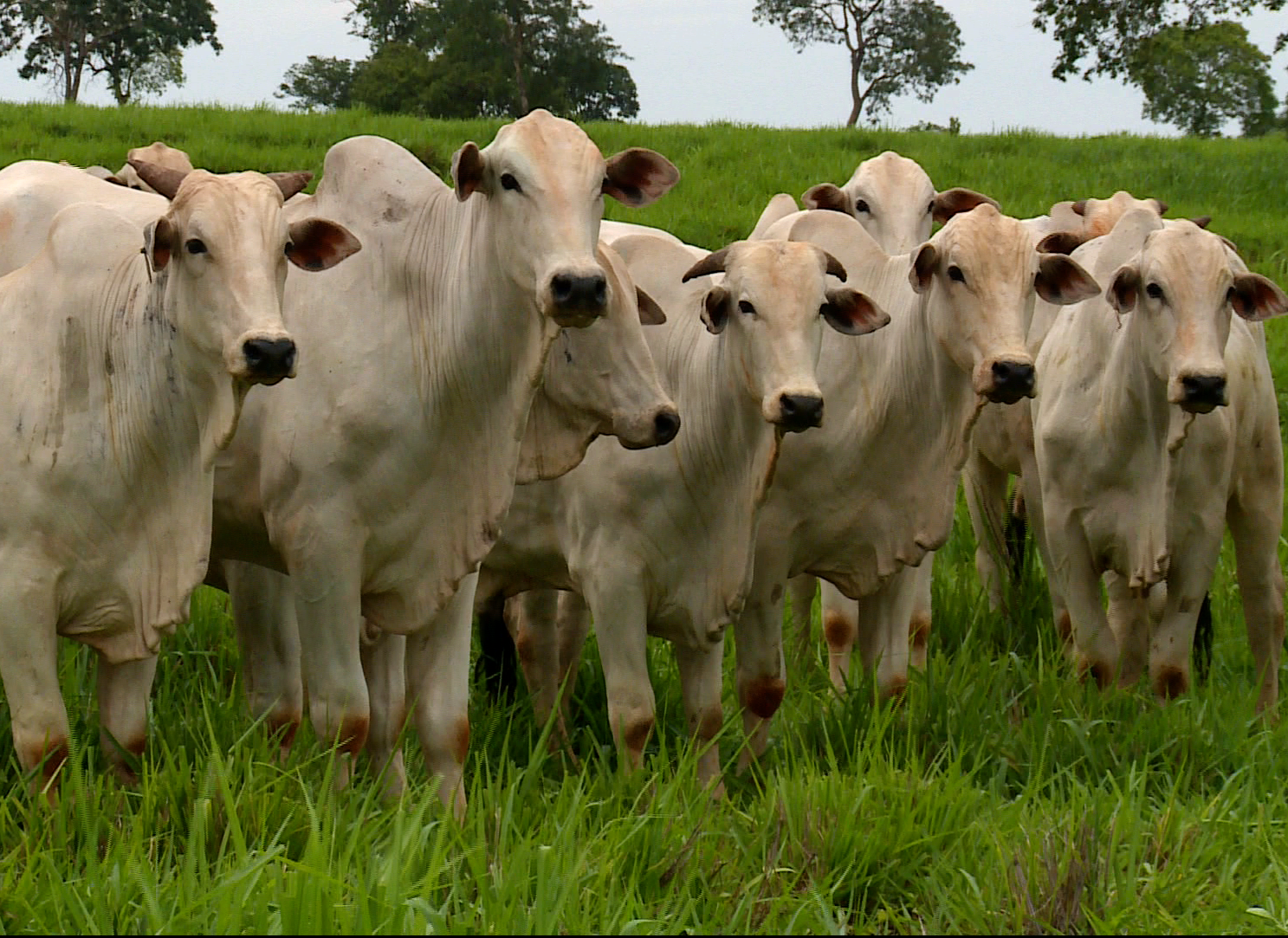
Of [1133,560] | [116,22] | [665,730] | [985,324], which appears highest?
[116,22]

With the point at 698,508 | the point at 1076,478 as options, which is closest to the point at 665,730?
the point at 698,508

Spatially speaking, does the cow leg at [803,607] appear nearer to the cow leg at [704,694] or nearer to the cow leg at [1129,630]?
the cow leg at [1129,630]

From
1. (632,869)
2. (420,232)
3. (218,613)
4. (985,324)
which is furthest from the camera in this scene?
(218,613)

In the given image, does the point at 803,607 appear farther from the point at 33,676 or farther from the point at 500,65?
the point at 500,65

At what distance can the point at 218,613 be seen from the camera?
5.94 meters

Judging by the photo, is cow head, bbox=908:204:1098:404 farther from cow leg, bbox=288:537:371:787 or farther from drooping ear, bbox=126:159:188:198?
drooping ear, bbox=126:159:188:198

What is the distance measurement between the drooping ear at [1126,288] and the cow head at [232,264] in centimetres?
263

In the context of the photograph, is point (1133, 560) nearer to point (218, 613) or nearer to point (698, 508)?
point (698, 508)

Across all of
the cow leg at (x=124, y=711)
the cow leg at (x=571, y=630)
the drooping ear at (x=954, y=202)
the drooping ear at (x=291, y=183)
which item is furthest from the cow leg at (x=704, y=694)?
the drooping ear at (x=954, y=202)

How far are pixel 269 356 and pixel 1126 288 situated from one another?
2869 millimetres

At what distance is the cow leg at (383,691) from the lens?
4.56 metres

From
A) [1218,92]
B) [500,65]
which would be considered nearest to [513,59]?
[500,65]

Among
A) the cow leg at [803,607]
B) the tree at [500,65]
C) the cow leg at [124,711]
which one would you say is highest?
the tree at [500,65]

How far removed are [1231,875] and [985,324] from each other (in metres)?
1.65
